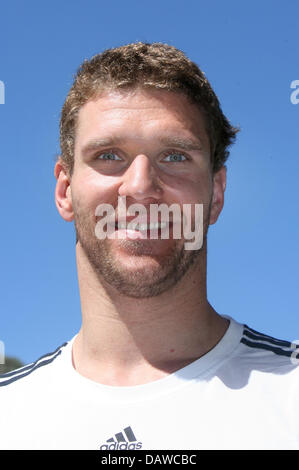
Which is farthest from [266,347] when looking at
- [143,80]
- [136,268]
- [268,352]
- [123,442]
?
[143,80]

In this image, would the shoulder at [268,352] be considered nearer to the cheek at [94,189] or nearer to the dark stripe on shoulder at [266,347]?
the dark stripe on shoulder at [266,347]

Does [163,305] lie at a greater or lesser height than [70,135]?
lesser

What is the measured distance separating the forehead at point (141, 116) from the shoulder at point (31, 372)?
6.27 feet

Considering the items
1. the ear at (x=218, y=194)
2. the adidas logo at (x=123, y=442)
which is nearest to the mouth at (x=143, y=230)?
the ear at (x=218, y=194)

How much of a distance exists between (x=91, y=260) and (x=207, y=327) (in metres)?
1.07

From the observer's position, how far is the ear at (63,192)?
468 cm

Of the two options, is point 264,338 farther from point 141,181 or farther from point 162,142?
point 162,142

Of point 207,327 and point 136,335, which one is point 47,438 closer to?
point 136,335

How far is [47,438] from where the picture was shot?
3873 millimetres

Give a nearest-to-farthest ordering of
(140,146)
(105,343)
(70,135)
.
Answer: (140,146), (105,343), (70,135)

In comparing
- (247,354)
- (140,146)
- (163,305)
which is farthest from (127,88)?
(247,354)

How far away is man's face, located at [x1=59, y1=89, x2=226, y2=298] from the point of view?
3.94m

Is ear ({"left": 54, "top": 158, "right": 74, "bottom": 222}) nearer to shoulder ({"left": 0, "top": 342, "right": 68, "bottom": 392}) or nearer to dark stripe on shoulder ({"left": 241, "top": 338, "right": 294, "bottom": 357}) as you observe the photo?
shoulder ({"left": 0, "top": 342, "right": 68, "bottom": 392})

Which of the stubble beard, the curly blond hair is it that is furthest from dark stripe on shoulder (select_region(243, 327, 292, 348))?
the curly blond hair
